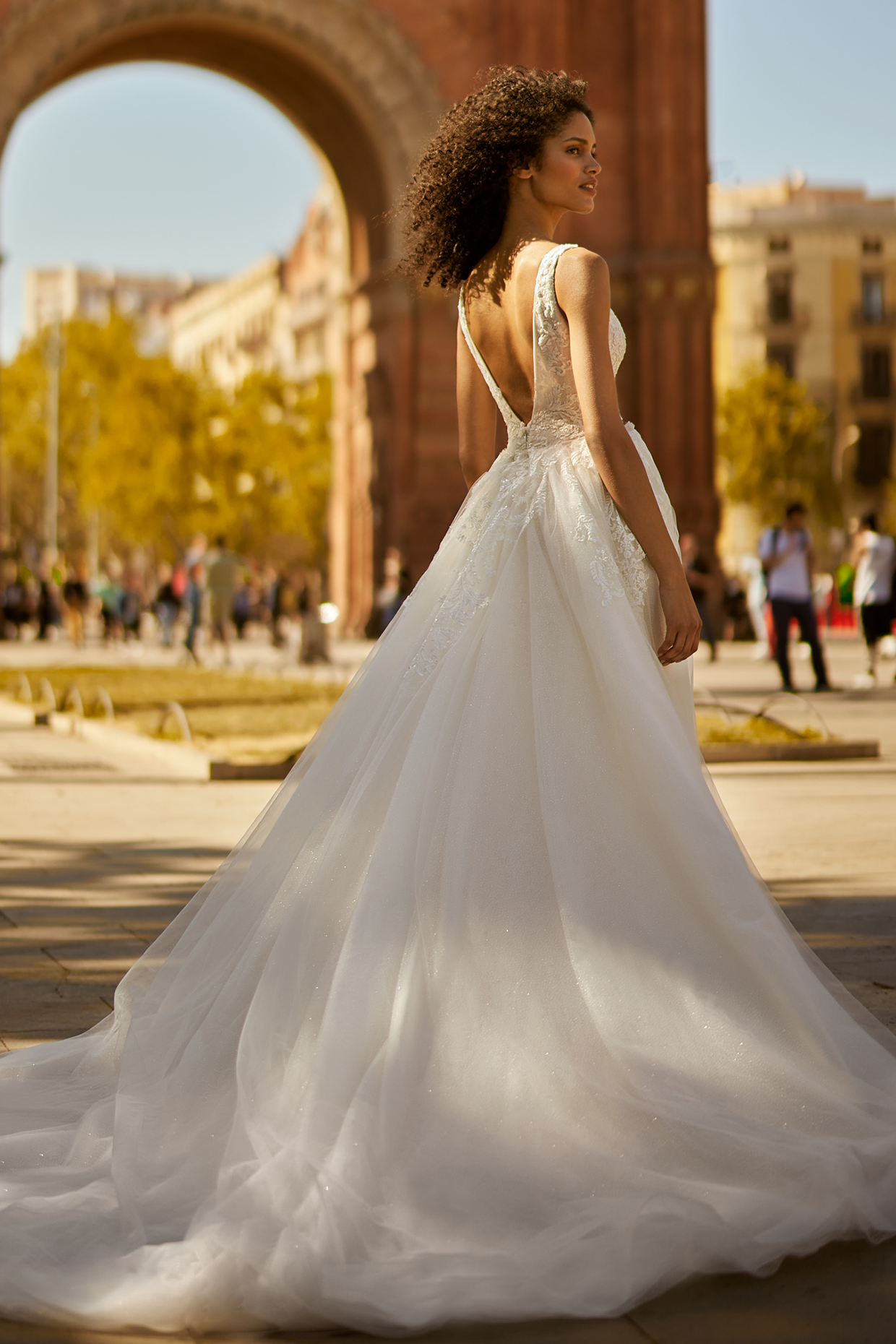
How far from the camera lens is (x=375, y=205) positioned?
29703mm

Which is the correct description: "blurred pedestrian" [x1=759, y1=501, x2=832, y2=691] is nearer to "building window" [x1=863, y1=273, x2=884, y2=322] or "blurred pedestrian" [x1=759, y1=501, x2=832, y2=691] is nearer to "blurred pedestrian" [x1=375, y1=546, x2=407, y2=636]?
"blurred pedestrian" [x1=375, y1=546, x2=407, y2=636]

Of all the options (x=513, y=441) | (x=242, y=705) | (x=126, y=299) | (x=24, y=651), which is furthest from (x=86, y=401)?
(x=126, y=299)

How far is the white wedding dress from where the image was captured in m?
2.85

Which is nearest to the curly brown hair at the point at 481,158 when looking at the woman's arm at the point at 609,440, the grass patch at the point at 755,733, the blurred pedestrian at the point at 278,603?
the woman's arm at the point at 609,440

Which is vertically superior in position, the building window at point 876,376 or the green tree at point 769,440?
the building window at point 876,376

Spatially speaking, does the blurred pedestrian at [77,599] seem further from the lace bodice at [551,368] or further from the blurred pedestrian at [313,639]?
the lace bodice at [551,368]

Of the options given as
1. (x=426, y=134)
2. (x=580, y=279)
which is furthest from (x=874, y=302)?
(x=580, y=279)

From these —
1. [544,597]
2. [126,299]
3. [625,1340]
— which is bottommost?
[625,1340]

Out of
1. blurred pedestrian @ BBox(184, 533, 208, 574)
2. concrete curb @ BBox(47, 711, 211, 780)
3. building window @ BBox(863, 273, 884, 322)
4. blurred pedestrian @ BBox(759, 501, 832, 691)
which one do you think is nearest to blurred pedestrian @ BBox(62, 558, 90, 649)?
blurred pedestrian @ BBox(184, 533, 208, 574)

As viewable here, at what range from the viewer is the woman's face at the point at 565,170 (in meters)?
3.83

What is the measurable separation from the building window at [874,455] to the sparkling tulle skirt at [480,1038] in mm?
77220

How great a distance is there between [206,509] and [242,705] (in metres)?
54.2

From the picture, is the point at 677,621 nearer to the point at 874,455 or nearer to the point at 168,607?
the point at 168,607

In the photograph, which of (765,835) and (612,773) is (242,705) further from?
(612,773)
